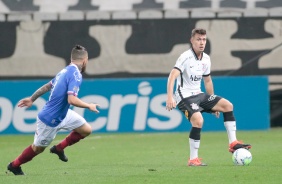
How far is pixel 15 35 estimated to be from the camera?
24703 mm

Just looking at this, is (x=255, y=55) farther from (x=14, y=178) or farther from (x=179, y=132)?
(x=14, y=178)

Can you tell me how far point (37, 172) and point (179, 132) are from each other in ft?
32.9

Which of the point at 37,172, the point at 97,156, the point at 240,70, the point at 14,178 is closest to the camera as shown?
the point at 14,178

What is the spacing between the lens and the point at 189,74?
1300cm

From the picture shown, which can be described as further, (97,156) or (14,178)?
(97,156)

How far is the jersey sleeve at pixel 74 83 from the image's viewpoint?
11320 millimetres

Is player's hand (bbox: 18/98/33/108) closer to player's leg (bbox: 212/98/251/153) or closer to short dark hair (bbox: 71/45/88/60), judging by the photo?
short dark hair (bbox: 71/45/88/60)

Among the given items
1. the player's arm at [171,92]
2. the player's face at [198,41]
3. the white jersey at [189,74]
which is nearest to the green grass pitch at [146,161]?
the player's arm at [171,92]

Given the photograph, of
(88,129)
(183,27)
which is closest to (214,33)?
(183,27)

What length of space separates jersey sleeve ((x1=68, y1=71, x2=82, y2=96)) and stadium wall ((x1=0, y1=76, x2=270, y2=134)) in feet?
34.3

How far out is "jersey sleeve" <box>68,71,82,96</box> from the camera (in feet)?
37.1

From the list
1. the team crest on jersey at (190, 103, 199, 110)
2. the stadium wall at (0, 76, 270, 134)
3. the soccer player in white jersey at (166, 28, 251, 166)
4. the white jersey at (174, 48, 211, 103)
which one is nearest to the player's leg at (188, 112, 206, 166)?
the soccer player in white jersey at (166, 28, 251, 166)

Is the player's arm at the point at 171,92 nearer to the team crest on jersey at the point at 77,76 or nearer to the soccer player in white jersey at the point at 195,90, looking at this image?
the soccer player in white jersey at the point at 195,90

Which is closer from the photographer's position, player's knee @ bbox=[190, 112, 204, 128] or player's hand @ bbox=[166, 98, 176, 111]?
player's hand @ bbox=[166, 98, 176, 111]
